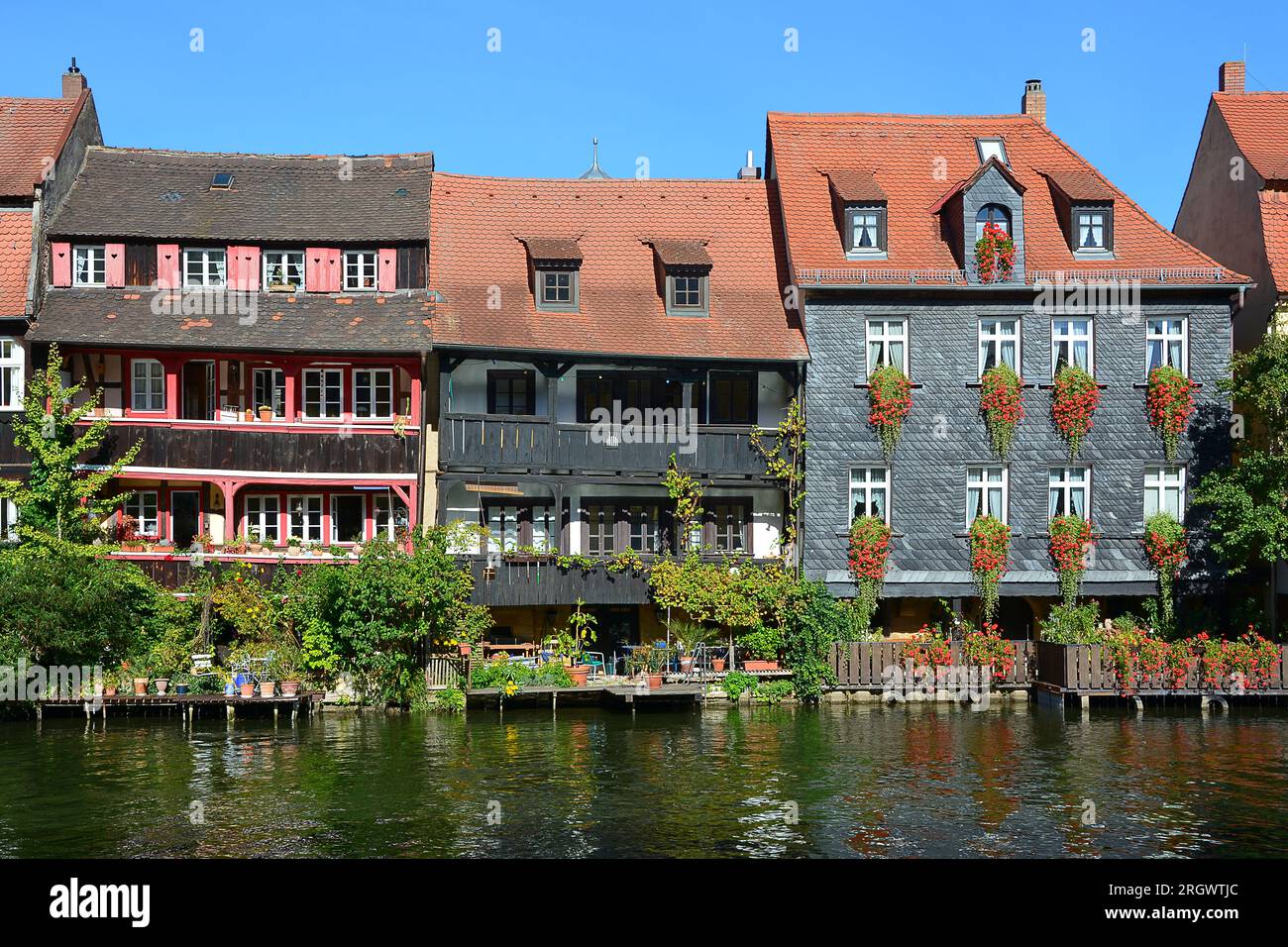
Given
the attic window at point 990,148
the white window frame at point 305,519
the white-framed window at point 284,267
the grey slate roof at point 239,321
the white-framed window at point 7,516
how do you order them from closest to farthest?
1. the grey slate roof at point 239,321
2. the white-framed window at point 7,516
3. the white window frame at point 305,519
4. the white-framed window at point 284,267
5. the attic window at point 990,148

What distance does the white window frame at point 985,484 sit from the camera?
36.3 metres

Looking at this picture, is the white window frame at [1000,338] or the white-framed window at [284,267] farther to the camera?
the white-framed window at [284,267]

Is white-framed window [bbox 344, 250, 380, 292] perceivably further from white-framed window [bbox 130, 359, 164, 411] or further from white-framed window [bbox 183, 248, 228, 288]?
white-framed window [bbox 130, 359, 164, 411]

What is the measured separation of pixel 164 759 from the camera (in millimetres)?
26516

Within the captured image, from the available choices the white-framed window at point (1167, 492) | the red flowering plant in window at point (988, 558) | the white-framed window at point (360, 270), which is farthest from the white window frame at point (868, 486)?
the white-framed window at point (360, 270)

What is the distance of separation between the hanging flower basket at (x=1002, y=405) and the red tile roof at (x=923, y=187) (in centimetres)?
293

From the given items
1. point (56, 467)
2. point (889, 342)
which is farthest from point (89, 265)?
point (889, 342)

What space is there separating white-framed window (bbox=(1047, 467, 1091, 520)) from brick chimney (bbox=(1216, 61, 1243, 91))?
14493 millimetres

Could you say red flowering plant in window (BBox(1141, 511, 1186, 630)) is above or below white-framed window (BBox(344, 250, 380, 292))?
below

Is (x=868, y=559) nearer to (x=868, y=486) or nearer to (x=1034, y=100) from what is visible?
(x=868, y=486)

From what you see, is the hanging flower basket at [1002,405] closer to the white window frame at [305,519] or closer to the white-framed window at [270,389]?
the white window frame at [305,519]

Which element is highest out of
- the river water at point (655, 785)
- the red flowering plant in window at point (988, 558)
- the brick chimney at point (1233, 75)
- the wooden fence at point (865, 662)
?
the brick chimney at point (1233, 75)

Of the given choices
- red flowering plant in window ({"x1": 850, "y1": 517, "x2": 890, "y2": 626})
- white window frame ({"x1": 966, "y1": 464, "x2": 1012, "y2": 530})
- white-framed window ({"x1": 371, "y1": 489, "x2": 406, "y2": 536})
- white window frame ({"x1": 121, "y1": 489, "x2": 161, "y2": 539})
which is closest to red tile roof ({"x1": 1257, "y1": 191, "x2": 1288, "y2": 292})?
white window frame ({"x1": 966, "y1": 464, "x2": 1012, "y2": 530})

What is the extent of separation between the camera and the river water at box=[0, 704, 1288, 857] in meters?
20.4
